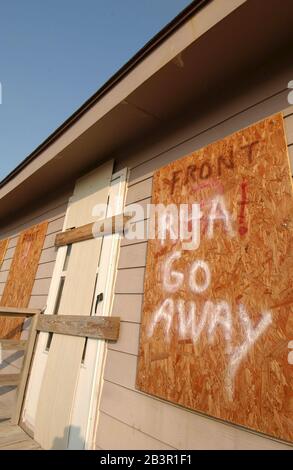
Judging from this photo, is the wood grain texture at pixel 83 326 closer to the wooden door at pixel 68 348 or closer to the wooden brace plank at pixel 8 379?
the wooden door at pixel 68 348

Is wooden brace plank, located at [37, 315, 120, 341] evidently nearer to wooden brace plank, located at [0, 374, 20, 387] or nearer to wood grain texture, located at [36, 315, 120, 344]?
wood grain texture, located at [36, 315, 120, 344]

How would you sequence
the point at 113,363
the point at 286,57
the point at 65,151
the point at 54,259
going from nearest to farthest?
the point at 286,57 < the point at 113,363 < the point at 65,151 < the point at 54,259

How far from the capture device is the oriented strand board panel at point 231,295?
1.50m

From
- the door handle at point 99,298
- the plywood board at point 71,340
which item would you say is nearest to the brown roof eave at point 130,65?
the plywood board at point 71,340

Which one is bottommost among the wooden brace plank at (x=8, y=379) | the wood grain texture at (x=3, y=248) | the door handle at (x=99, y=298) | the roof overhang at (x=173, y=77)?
the wooden brace plank at (x=8, y=379)

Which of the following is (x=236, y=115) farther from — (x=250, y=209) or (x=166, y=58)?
(x=250, y=209)

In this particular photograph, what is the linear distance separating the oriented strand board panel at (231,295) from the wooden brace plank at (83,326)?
1.33 ft

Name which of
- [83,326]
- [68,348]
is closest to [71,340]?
[68,348]

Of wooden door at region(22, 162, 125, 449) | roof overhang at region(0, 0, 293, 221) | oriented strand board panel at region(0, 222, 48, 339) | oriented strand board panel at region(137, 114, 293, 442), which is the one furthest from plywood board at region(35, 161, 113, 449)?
oriented strand board panel at region(0, 222, 48, 339)

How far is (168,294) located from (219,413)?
80 cm

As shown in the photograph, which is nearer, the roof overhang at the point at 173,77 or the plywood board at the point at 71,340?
the roof overhang at the point at 173,77

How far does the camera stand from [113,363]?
→ 243 centimetres

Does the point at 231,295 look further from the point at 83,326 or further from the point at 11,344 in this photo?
the point at 11,344

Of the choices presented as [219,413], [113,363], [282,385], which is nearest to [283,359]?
[282,385]
